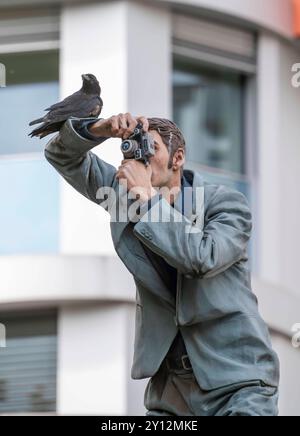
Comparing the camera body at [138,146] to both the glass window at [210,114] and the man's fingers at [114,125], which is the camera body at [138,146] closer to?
the man's fingers at [114,125]

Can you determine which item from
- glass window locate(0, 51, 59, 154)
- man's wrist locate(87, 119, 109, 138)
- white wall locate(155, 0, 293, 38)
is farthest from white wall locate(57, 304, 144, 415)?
man's wrist locate(87, 119, 109, 138)

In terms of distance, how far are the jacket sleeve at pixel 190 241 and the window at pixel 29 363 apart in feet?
37.3

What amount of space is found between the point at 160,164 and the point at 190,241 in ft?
1.60

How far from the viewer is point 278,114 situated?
70.3 feet

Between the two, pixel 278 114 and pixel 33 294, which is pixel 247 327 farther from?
pixel 278 114

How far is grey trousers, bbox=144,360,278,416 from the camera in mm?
8547

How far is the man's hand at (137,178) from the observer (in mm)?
8523

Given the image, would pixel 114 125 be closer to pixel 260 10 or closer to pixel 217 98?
pixel 260 10

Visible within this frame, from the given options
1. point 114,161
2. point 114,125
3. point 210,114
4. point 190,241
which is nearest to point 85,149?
point 114,125

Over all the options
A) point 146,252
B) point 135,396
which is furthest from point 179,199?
point 135,396

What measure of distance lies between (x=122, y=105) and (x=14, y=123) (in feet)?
4.14

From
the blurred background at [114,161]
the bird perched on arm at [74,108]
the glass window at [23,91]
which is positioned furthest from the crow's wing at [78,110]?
the glass window at [23,91]

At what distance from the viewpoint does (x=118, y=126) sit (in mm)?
8586

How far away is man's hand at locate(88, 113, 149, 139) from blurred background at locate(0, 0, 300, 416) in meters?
9.59
